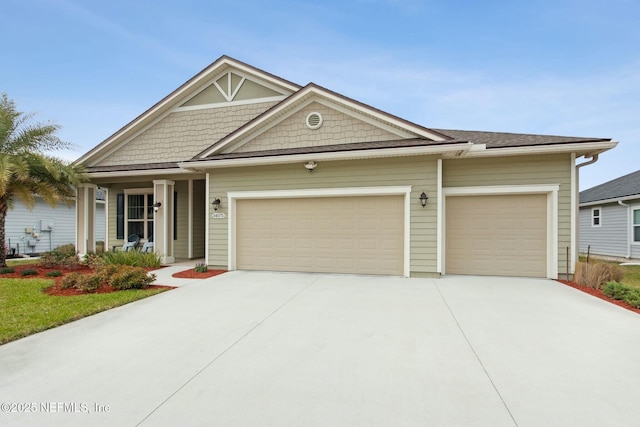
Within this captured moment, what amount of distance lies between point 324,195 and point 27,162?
29.5 ft

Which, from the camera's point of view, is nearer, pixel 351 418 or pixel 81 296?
pixel 351 418

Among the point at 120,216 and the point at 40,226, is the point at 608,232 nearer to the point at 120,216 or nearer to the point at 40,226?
the point at 120,216

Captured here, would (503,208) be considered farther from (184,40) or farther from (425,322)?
(184,40)

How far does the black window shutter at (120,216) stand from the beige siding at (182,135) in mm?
1354

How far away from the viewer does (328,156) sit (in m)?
8.12

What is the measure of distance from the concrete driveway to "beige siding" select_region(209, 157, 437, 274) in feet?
7.83

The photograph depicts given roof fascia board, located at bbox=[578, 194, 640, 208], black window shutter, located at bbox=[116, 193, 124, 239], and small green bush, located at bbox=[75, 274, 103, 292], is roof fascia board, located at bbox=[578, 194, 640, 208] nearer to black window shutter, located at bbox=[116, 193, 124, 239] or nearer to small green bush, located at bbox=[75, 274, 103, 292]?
small green bush, located at bbox=[75, 274, 103, 292]

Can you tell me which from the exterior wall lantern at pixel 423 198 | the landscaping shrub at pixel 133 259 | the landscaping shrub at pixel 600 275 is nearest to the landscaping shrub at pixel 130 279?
the landscaping shrub at pixel 133 259

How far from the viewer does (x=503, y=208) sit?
8.17 metres

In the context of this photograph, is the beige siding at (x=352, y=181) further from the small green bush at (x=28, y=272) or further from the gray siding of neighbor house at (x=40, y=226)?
the gray siding of neighbor house at (x=40, y=226)

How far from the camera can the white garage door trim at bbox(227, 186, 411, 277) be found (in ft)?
26.2

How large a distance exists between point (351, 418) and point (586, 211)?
2111cm

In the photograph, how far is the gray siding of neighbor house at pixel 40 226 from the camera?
51.7ft

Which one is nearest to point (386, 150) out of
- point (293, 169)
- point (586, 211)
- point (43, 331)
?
point (293, 169)
